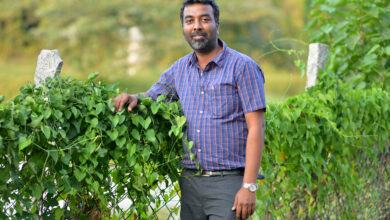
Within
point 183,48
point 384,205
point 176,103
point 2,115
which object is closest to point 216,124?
point 176,103

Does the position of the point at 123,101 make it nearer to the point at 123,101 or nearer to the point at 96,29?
the point at 123,101

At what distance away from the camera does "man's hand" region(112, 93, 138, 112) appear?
2292 millimetres

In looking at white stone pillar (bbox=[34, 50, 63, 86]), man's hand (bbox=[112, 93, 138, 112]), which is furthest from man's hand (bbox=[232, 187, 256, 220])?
white stone pillar (bbox=[34, 50, 63, 86])

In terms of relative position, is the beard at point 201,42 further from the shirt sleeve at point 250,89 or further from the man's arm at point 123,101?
the man's arm at point 123,101

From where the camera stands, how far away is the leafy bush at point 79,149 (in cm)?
203

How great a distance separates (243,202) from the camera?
7.84 ft

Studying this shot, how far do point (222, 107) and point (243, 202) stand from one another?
470 mm

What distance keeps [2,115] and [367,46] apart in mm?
4081

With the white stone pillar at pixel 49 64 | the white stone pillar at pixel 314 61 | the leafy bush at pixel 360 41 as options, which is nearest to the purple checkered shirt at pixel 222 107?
the white stone pillar at pixel 49 64

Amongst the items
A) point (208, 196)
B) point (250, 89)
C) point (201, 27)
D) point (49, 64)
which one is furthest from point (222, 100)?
point (49, 64)

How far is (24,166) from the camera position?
2.10 meters

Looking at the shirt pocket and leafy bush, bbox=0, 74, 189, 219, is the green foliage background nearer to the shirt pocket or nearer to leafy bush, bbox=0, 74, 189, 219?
leafy bush, bbox=0, 74, 189, 219

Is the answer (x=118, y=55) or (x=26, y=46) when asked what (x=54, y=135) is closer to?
(x=118, y=55)

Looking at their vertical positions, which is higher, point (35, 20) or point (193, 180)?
point (35, 20)
